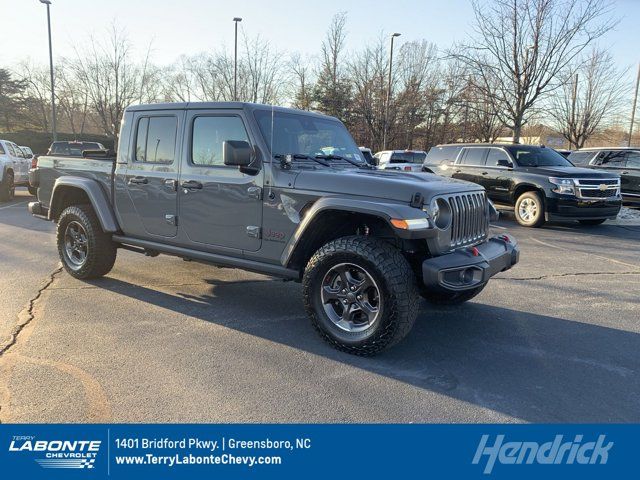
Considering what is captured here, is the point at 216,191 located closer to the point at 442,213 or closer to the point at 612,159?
the point at 442,213

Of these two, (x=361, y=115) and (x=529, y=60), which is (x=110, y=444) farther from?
(x=361, y=115)

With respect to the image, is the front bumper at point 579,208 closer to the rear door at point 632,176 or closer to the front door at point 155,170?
the rear door at point 632,176

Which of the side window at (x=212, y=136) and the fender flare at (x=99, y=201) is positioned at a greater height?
the side window at (x=212, y=136)

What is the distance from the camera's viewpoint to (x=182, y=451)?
253cm

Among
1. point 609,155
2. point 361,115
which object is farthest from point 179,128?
point 361,115

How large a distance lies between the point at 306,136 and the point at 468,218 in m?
1.71

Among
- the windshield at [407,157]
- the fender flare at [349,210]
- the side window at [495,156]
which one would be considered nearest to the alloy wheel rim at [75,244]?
the fender flare at [349,210]

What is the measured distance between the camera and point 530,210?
1095 cm

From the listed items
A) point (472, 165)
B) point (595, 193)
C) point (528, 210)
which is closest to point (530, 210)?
point (528, 210)

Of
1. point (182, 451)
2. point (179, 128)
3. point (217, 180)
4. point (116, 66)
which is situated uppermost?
point (116, 66)

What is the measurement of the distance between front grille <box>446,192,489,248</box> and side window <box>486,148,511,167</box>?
7.85 metres

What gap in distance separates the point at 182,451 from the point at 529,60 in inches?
690

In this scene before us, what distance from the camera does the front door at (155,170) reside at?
475 centimetres

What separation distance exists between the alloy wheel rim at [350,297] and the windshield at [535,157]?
8.89 metres
